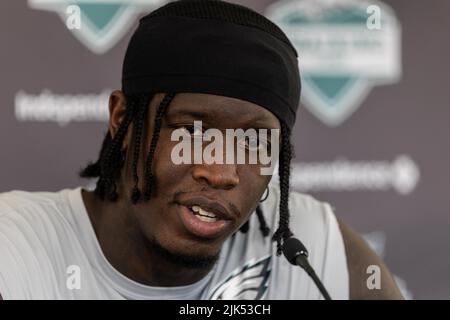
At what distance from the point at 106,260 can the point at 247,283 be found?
0.98 feet

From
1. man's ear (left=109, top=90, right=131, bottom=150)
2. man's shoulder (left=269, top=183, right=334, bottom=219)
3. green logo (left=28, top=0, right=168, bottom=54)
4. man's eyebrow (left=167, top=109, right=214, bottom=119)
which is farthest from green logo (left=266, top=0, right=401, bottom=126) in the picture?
man's eyebrow (left=167, top=109, right=214, bottom=119)

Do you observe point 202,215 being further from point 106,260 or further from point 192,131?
point 106,260

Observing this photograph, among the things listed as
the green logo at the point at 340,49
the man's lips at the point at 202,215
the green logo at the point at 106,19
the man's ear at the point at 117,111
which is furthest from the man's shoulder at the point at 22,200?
the green logo at the point at 340,49

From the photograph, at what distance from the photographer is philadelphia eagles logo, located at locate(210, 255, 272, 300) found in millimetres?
1693

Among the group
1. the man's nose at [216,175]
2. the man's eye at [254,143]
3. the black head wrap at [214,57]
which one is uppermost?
the black head wrap at [214,57]

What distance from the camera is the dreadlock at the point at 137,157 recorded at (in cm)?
147

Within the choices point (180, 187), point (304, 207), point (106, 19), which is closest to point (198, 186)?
point (180, 187)

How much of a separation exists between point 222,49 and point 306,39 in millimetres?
993

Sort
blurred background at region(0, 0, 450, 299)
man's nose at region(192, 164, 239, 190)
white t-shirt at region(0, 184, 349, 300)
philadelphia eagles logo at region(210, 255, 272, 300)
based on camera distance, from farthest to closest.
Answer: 1. blurred background at region(0, 0, 450, 299)
2. philadelphia eagles logo at region(210, 255, 272, 300)
3. white t-shirt at region(0, 184, 349, 300)
4. man's nose at region(192, 164, 239, 190)

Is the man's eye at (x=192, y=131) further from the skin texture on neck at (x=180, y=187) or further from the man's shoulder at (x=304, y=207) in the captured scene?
the man's shoulder at (x=304, y=207)

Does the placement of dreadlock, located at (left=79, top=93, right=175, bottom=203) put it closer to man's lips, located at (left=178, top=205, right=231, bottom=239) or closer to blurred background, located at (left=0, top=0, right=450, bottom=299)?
man's lips, located at (left=178, top=205, right=231, bottom=239)

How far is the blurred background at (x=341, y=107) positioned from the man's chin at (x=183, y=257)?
84cm

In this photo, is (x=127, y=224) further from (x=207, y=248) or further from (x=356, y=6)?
(x=356, y=6)

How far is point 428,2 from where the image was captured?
250cm
